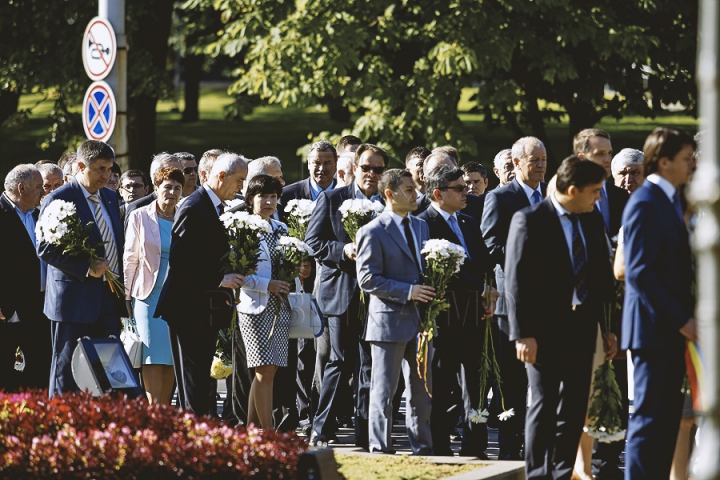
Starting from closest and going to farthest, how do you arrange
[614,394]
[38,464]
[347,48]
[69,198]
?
[38,464]
[614,394]
[69,198]
[347,48]

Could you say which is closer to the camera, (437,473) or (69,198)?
(437,473)

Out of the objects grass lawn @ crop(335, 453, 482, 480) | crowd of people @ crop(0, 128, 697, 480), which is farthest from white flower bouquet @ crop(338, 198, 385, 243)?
grass lawn @ crop(335, 453, 482, 480)

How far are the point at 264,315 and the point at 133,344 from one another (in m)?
1.23

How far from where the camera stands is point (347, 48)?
62.8 ft

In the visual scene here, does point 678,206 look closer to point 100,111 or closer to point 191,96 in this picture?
point 100,111

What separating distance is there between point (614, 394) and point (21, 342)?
17.3 feet

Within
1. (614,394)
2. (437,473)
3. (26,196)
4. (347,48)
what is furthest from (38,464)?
(347,48)

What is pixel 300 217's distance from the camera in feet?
33.0

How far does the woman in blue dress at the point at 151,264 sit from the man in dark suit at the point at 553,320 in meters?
3.21

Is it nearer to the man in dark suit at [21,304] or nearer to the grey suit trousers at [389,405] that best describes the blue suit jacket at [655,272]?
the grey suit trousers at [389,405]

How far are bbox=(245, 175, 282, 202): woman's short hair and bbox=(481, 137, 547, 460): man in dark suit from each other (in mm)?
1698

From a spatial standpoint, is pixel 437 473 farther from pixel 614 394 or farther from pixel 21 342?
pixel 21 342

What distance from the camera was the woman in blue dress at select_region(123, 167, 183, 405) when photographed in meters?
9.45

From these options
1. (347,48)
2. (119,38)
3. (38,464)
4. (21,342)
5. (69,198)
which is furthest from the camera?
(347,48)
